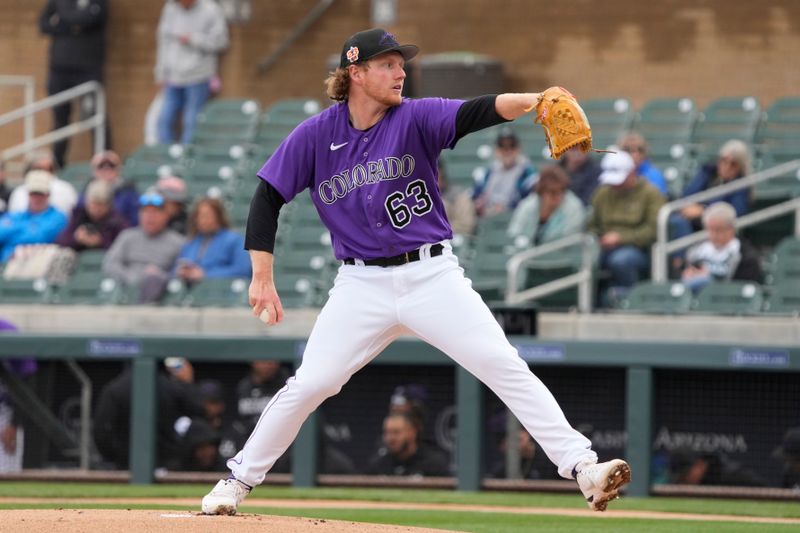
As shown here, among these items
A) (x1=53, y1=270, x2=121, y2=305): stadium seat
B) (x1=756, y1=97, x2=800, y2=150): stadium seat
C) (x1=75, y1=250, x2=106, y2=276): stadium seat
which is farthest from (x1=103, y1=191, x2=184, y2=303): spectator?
(x1=756, y1=97, x2=800, y2=150): stadium seat

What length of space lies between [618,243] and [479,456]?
244 centimetres

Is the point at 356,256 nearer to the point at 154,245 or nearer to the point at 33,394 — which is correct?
the point at 33,394

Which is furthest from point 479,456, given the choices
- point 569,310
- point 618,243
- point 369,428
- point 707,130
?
point 707,130

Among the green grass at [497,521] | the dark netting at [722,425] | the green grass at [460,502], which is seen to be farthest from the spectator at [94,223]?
the dark netting at [722,425]

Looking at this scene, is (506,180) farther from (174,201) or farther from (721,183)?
(174,201)

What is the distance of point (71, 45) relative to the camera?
15.2 metres

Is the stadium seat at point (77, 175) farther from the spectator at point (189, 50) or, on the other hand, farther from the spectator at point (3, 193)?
the spectator at point (189, 50)

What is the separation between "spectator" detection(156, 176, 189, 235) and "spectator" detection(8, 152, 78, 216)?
850mm

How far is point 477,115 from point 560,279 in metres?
5.32

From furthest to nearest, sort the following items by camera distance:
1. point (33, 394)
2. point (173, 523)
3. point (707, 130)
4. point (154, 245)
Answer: point (707, 130), point (154, 245), point (33, 394), point (173, 523)

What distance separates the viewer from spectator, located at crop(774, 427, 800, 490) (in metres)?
8.80

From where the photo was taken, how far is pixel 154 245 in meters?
11.8

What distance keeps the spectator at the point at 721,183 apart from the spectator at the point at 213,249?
3177 mm

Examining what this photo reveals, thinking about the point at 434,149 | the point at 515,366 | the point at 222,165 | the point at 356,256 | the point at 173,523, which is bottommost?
the point at 173,523
